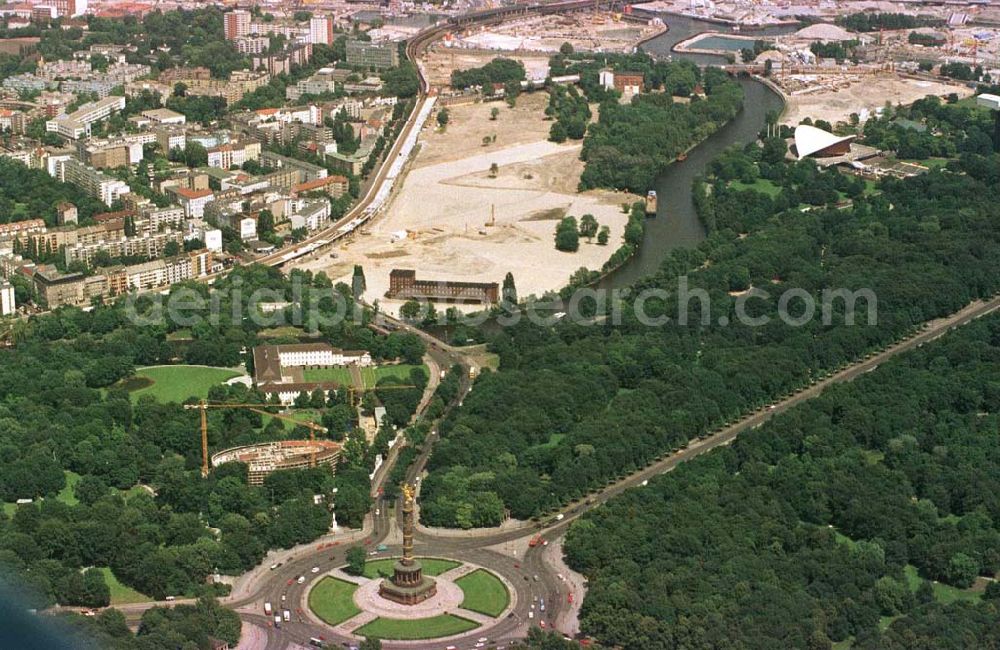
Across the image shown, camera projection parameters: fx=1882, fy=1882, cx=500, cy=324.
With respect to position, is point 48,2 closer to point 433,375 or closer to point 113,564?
point 433,375

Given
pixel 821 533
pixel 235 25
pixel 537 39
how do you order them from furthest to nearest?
pixel 537 39, pixel 235 25, pixel 821 533

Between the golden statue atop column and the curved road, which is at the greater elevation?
the golden statue atop column

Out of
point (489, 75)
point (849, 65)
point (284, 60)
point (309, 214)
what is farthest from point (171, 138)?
point (849, 65)

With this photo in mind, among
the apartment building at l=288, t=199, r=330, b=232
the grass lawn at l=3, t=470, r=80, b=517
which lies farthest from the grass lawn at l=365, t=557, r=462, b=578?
the apartment building at l=288, t=199, r=330, b=232

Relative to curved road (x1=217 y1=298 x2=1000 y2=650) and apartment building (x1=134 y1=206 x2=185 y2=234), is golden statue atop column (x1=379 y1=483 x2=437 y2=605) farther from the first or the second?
apartment building (x1=134 y1=206 x2=185 y2=234)

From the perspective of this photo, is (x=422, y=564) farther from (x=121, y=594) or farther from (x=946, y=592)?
(x=946, y=592)
